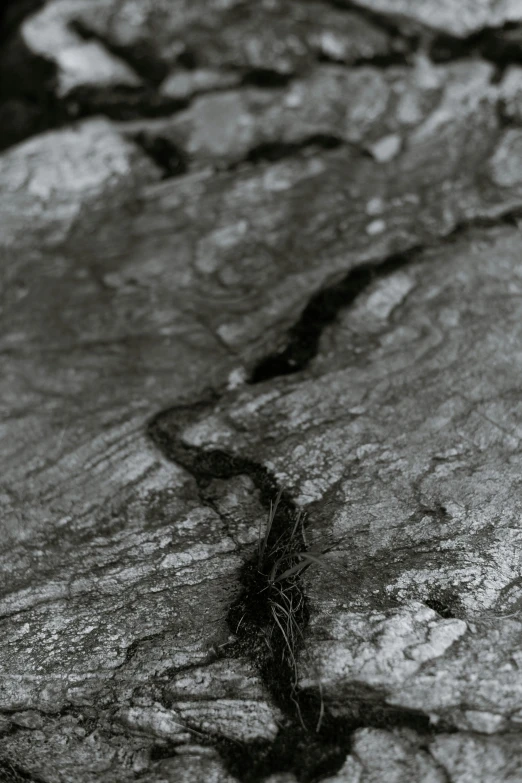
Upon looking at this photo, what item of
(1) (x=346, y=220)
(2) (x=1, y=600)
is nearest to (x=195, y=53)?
(1) (x=346, y=220)

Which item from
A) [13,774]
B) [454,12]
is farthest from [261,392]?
[454,12]

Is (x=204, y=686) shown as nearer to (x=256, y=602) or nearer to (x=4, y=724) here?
(x=256, y=602)

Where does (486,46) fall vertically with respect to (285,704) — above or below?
above

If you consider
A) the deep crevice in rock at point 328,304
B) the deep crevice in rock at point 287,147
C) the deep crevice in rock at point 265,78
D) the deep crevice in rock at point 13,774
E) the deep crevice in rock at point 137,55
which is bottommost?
the deep crevice in rock at point 13,774

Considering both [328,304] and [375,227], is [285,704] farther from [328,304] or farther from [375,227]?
[375,227]

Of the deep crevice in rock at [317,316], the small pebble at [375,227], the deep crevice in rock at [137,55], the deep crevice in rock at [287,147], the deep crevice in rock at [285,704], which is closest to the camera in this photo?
the deep crevice in rock at [285,704]

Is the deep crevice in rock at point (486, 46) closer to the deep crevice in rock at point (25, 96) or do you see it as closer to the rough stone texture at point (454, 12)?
the rough stone texture at point (454, 12)

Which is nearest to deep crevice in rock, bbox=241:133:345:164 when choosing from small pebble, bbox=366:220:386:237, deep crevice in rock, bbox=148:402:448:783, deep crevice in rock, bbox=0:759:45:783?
small pebble, bbox=366:220:386:237

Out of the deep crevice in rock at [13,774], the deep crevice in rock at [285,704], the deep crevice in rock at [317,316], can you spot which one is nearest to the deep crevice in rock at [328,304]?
the deep crevice in rock at [317,316]
